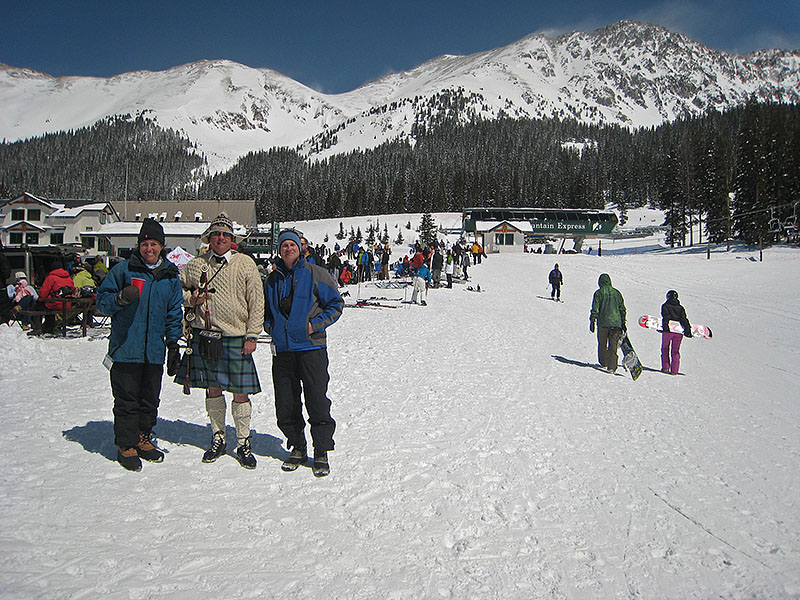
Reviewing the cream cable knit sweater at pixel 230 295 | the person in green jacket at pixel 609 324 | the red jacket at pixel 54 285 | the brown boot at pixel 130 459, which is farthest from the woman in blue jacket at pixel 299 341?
the red jacket at pixel 54 285

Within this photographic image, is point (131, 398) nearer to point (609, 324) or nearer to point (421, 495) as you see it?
point (421, 495)

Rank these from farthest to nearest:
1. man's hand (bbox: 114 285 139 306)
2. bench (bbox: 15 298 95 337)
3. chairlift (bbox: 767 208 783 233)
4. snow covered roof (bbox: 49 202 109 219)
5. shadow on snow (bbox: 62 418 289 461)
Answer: snow covered roof (bbox: 49 202 109 219)
chairlift (bbox: 767 208 783 233)
bench (bbox: 15 298 95 337)
shadow on snow (bbox: 62 418 289 461)
man's hand (bbox: 114 285 139 306)

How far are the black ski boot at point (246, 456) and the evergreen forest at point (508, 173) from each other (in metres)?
46.7

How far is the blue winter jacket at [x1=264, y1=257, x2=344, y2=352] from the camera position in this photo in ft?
13.0

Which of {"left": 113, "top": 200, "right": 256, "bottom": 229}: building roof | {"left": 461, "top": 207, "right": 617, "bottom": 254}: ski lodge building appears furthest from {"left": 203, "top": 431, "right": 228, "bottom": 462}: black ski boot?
{"left": 113, "top": 200, "right": 256, "bottom": 229}: building roof

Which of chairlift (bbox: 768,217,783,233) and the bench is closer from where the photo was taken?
the bench

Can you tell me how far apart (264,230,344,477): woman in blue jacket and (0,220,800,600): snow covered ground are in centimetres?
32

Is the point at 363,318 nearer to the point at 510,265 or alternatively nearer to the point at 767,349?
the point at 767,349

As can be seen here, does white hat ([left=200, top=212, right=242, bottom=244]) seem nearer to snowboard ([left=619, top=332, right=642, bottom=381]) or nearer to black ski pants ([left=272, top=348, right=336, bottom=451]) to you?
black ski pants ([left=272, top=348, right=336, bottom=451])

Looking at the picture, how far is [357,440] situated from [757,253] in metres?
44.2

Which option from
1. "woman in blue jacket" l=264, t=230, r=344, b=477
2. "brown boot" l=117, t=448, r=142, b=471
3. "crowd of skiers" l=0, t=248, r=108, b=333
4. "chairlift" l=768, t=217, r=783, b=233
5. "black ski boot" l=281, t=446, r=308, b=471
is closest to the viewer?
"brown boot" l=117, t=448, r=142, b=471

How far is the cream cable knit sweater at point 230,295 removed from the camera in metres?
3.93

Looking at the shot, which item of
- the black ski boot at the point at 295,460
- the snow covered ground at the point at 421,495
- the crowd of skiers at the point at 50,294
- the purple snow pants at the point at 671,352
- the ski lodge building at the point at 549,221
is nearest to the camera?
the snow covered ground at the point at 421,495

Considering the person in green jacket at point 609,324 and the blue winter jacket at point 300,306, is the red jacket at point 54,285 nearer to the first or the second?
the blue winter jacket at point 300,306
